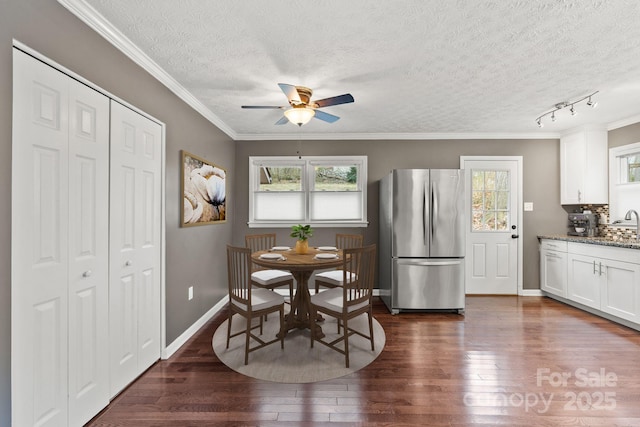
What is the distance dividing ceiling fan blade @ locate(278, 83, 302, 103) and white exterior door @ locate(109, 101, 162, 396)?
1.10 m

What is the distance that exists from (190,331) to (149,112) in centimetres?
211

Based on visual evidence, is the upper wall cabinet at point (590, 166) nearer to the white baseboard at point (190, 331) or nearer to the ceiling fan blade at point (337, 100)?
the ceiling fan blade at point (337, 100)

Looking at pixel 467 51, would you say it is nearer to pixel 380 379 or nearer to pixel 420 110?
pixel 420 110

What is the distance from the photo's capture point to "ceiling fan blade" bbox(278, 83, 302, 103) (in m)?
2.24

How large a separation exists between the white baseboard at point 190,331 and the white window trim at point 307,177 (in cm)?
130

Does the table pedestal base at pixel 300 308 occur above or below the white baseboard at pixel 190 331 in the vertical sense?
above

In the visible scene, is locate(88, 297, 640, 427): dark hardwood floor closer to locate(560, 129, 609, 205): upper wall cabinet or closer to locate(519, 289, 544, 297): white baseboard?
locate(519, 289, 544, 297): white baseboard

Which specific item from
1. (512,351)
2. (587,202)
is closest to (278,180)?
(512,351)

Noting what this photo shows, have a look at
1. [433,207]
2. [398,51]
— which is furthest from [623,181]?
[398,51]

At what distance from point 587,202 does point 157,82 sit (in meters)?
5.34

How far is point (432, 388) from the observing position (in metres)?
2.13

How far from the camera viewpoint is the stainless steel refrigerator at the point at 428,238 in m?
3.64

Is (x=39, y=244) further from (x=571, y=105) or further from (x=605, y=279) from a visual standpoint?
(x=605, y=279)

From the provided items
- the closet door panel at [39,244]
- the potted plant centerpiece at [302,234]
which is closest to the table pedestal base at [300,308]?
the potted plant centerpiece at [302,234]
